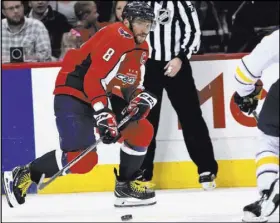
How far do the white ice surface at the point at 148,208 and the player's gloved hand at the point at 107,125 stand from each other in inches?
15.5

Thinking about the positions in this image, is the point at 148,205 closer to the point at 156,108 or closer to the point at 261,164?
the point at 156,108

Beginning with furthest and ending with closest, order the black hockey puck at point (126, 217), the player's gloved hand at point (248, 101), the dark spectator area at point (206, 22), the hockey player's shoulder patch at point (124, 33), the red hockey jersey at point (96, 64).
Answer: the dark spectator area at point (206, 22), the hockey player's shoulder patch at point (124, 33), the red hockey jersey at point (96, 64), the black hockey puck at point (126, 217), the player's gloved hand at point (248, 101)

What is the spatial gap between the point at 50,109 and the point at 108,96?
0.77 metres

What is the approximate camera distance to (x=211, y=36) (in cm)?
613

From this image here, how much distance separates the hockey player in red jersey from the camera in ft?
14.9

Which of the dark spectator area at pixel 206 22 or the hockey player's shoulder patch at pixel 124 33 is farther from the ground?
the hockey player's shoulder patch at pixel 124 33

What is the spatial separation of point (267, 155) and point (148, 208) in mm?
1024

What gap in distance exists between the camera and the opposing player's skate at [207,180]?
17.2ft

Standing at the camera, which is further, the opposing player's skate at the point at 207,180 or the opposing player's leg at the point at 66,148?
the opposing player's skate at the point at 207,180

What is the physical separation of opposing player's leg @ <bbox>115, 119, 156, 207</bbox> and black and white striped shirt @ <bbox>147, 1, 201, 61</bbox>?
621mm

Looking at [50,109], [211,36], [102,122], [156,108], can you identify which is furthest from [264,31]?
[102,122]

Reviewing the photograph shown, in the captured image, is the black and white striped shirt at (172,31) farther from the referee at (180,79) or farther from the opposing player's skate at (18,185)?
the opposing player's skate at (18,185)

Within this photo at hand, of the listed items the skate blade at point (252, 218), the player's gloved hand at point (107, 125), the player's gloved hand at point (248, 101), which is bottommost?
the skate blade at point (252, 218)

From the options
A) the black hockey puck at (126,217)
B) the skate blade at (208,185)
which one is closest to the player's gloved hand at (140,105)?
the black hockey puck at (126,217)
